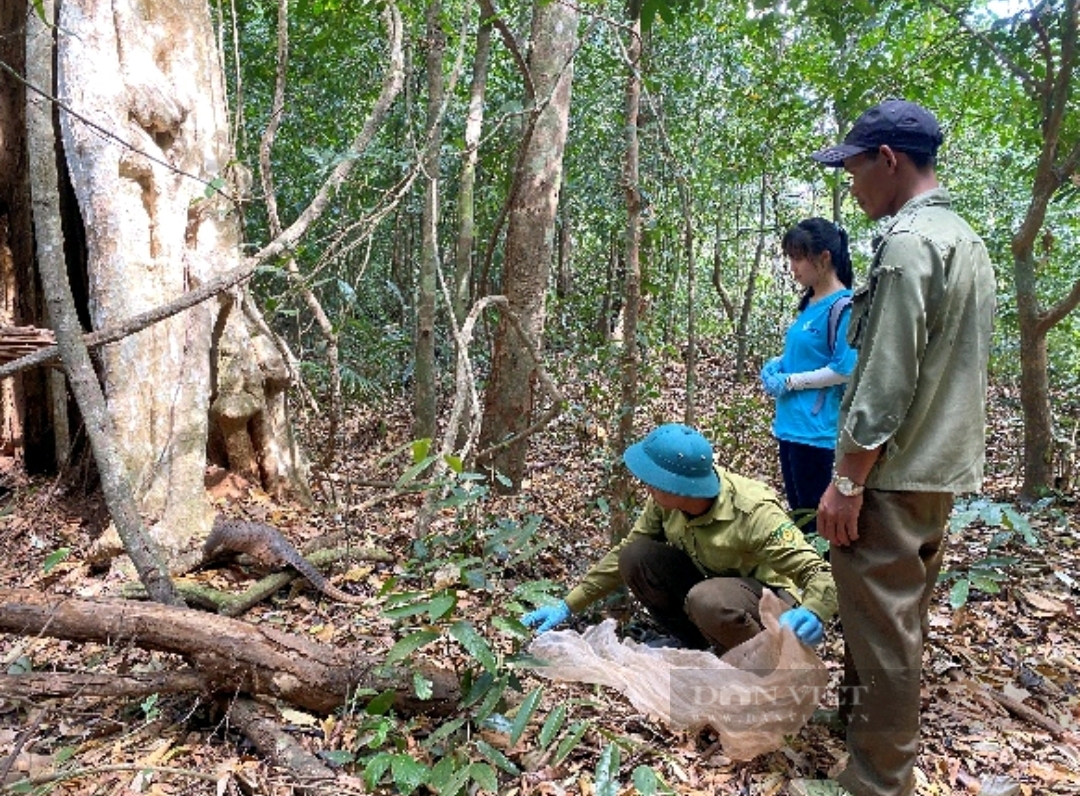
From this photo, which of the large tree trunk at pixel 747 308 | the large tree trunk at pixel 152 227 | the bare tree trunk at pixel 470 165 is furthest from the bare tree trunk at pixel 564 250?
the large tree trunk at pixel 152 227

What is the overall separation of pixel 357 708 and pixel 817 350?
2257 mm

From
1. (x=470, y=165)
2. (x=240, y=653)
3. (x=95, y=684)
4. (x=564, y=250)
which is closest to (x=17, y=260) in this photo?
(x=470, y=165)

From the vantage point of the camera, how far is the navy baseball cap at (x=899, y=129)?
7.28 feet

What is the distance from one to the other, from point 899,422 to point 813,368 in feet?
5.01

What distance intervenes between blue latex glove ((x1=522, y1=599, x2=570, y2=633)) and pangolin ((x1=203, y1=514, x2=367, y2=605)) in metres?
0.87

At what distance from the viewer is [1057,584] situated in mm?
3834

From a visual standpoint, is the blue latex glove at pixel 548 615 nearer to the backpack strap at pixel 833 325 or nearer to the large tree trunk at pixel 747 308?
the backpack strap at pixel 833 325

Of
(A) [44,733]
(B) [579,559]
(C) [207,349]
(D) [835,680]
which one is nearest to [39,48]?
(C) [207,349]

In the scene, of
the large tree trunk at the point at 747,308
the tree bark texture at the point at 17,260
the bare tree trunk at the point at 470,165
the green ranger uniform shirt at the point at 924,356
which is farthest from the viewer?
the large tree trunk at the point at 747,308

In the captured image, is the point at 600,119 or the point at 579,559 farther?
the point at 600,119

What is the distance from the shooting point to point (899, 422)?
6.87 ft

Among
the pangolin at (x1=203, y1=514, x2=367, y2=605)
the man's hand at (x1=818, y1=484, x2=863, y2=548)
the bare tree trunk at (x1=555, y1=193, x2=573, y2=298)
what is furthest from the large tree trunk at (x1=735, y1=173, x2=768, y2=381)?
the man's hand at (x1=818, y1=484, x2=863, y2=548)

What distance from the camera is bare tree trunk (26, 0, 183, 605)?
304 cm

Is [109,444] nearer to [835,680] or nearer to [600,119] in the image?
[835,680]
